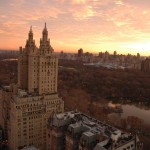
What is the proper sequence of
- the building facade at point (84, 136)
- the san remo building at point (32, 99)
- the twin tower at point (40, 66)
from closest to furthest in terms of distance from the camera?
the building facade at point (84, 136) → the san remo building at point (32, 99) → the twin tower at point (40, 66)

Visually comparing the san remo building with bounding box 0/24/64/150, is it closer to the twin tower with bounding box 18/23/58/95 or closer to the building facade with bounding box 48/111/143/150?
the twin tower with bounding box 18/23/58/95

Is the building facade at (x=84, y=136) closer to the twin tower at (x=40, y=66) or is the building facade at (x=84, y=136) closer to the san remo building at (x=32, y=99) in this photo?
the san remo building at (x=32, y=99)

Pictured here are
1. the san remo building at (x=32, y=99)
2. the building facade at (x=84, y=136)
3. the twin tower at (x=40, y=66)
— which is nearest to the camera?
the building facade at (x=84, y=136)

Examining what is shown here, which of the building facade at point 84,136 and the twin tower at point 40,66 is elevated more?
the twin tower at point 40,66

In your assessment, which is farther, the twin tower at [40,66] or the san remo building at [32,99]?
the twin tower at [40,66]

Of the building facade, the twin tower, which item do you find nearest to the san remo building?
the twin tower

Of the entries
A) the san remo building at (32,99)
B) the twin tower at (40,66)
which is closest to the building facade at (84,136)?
the san remo building at (32,99)

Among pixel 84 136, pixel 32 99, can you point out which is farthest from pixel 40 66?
pixel 84 136

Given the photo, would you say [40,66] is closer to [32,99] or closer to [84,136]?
[32,99]

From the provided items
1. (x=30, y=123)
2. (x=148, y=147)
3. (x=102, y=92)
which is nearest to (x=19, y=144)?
(x=30, y=123)
